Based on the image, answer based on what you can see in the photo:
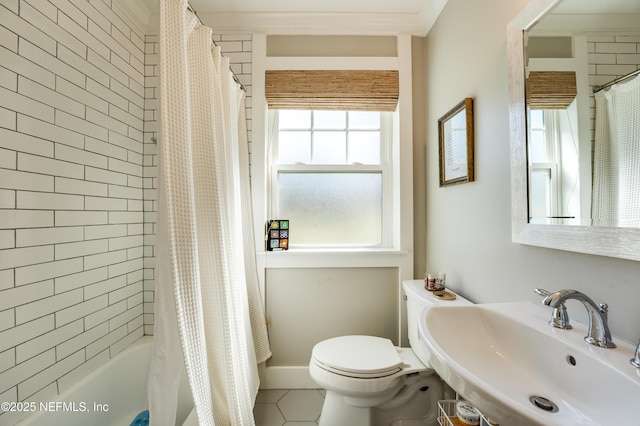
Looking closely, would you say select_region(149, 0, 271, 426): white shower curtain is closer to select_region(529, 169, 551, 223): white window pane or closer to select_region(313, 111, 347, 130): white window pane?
select_region(313, 111, 347, 130): white window pane

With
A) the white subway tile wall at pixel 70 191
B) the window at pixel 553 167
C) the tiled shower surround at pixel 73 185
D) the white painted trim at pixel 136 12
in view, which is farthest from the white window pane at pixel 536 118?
the white painted trim at pixel 136 12

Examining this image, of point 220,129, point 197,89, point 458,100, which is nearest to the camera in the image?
point 197,89

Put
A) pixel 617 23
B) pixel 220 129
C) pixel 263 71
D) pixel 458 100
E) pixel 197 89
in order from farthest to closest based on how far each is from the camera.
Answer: pixel 263 71
pixel 458 100
pixel 220 129
pixel 197 89
pixel 617 23

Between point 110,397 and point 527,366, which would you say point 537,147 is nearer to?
point 527,366

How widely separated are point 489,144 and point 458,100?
0.38 m

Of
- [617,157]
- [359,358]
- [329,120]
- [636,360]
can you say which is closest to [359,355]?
[359,358]

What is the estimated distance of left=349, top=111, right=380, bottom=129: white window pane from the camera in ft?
6.42

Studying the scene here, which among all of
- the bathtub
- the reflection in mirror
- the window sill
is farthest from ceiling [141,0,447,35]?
the bathtub

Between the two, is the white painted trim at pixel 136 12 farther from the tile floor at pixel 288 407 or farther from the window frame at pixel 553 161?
the tile floor at pixel 288 407

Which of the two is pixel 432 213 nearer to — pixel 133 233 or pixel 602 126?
pixel 602 126

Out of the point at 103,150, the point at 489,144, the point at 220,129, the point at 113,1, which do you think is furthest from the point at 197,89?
the point at 489,144

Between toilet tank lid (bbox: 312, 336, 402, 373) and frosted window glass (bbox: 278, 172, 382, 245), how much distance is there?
0.69m

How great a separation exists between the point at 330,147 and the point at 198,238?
1184 millimetres

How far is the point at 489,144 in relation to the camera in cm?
114
